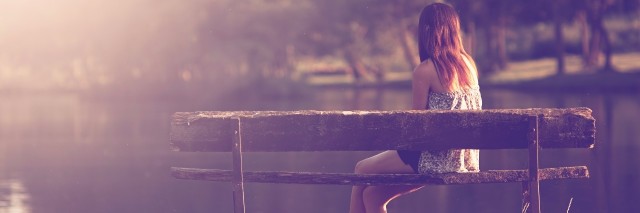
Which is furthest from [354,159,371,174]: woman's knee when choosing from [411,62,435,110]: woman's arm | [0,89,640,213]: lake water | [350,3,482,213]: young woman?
[0,89,640,213]: lake water

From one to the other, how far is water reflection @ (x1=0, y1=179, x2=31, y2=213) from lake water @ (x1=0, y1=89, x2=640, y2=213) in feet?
0.04

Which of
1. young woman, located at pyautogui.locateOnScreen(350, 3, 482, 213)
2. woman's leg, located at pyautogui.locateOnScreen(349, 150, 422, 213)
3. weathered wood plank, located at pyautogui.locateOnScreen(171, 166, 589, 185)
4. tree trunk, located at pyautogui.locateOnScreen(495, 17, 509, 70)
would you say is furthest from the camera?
tree trunk, located at pyautogui.locateOnScreen(495, 17, 509, 70)

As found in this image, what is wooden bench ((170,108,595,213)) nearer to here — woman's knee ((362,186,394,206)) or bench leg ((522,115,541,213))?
bench leg ((522,115,541,213))

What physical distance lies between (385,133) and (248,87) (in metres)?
43.1

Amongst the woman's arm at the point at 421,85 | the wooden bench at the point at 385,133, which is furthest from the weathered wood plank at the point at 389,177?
the woman's arm at the point at 421,85

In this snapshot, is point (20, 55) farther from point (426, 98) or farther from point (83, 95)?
point (426, 98)

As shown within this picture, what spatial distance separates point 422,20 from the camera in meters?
7.30

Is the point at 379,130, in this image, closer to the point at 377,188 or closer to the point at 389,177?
the point at 389,177

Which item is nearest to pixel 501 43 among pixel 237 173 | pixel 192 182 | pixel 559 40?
Answer: pixel 559 40

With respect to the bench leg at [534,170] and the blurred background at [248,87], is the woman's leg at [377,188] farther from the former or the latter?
the blurred background at [248,87]

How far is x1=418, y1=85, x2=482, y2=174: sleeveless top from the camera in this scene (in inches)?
289

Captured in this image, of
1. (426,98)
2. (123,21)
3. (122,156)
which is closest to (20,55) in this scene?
(123,21)

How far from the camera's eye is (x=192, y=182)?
16219 millimetres

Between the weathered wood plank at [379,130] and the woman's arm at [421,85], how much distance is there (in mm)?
231
